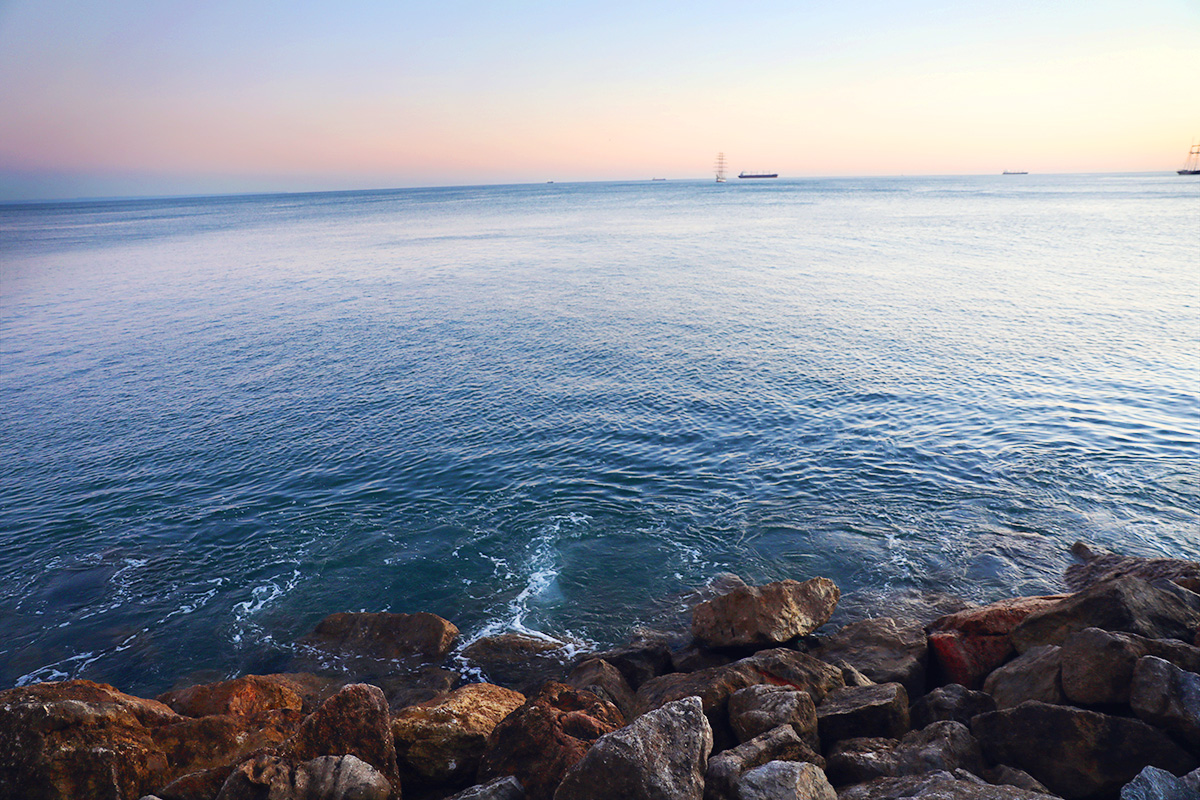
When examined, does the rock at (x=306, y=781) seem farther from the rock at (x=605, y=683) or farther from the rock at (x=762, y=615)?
the rock at (x=762, y=615)

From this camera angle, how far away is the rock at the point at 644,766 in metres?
9.03

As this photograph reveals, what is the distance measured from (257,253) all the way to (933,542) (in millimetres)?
115981

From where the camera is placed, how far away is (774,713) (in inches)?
471

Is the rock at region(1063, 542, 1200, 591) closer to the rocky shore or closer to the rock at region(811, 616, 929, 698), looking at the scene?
the rocky shore

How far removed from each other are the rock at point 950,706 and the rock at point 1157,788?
3.90 meters

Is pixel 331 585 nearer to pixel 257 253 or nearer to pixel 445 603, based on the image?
pixel 445 603

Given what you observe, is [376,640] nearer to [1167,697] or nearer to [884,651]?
[884,651]

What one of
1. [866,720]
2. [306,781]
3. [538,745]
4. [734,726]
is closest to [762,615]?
[866,720]

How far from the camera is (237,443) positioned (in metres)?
31.7

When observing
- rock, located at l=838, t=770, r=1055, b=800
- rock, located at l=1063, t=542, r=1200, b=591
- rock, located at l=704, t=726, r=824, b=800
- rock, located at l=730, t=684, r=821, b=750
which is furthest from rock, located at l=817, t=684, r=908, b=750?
rock, located at l=1063, t=542, r=1200, b=591

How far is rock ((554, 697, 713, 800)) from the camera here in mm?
9031

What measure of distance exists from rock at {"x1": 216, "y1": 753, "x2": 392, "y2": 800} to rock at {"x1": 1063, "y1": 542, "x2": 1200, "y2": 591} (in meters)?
16.7

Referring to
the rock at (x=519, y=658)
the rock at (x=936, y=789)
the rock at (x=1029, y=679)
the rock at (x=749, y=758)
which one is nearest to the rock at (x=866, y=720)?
the rock at (x=749, y=758)

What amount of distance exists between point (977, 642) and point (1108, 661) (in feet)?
12.7
